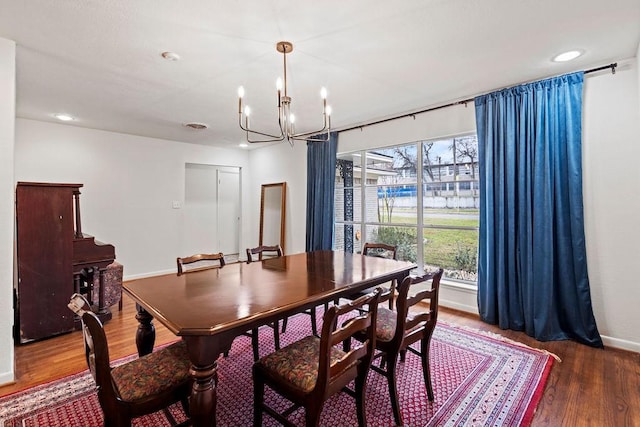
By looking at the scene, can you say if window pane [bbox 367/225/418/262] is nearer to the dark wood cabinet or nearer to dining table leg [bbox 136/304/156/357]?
dining table leg [bbox 136/304/156/357]

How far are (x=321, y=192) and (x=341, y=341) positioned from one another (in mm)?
3725

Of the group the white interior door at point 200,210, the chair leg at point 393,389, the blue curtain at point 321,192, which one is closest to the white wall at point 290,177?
the blue curtain at point 321,192

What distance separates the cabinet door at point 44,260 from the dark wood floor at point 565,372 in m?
0.18

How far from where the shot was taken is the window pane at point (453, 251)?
3.72m

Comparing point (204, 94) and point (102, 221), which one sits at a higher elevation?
point (204, 94)

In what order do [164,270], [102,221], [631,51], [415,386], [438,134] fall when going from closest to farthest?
[415,386] < [631,51] < [438,134] < [102,221] < [164,270]

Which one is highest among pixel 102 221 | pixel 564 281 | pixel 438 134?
pixel 438 134

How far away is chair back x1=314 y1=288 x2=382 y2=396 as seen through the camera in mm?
1344

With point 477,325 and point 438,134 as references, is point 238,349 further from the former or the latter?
point 438,134

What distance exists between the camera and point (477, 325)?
323cm

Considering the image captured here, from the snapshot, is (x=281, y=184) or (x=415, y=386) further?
(x=281, y=184)

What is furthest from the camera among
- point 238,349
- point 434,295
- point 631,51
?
point 238,349

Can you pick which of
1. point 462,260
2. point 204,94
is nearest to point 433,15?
point 204,94

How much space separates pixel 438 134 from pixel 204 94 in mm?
2783
